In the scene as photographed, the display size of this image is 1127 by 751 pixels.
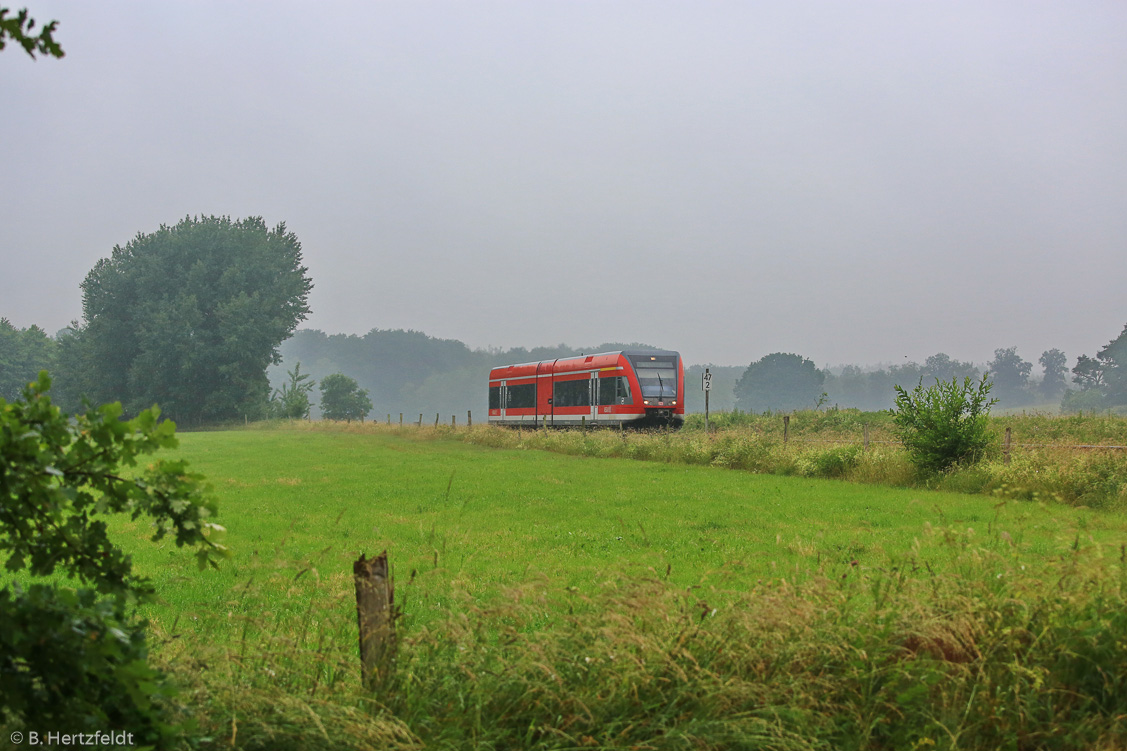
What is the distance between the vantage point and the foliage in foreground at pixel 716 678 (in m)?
3.63

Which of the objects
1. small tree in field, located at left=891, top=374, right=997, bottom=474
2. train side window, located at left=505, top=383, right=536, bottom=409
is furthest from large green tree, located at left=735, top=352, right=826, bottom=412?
small tree in field, located at left=891, top=374, right=997, bottom=474

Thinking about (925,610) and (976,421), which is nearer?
(925,610)

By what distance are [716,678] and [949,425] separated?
14965mm

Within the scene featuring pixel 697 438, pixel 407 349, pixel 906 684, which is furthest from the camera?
pixel 407 349

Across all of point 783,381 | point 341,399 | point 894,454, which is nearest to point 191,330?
point 341,399

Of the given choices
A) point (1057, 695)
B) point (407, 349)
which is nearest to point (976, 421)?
point (1057, 695)

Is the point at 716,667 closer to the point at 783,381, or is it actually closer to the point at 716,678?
the point at 716,678

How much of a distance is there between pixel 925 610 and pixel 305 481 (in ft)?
58.8

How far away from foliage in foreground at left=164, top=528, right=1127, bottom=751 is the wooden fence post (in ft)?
0.30

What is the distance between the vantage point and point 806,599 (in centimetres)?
458

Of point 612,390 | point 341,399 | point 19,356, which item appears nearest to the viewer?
point 612,390

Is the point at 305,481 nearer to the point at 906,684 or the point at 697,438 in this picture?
the point at 697,438

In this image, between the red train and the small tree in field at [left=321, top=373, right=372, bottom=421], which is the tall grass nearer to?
the red train

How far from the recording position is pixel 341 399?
86.0 meters
